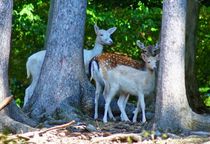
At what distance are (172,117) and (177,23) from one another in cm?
140

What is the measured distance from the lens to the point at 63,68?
13602mm

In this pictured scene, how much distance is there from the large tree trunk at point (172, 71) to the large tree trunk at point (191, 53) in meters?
4.86

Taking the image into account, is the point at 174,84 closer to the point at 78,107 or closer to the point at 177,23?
the point at 177,23

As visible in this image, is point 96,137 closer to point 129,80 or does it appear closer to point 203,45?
point 129,80

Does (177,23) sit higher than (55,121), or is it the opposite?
(177,23)

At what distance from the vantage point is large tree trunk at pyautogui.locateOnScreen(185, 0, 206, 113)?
15.9 m

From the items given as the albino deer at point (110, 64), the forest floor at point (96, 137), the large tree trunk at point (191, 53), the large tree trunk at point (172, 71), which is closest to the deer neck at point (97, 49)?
the albino deer at point (110, 64)

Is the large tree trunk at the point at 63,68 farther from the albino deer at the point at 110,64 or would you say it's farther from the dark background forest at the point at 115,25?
the dark background forest at the point at 115,25

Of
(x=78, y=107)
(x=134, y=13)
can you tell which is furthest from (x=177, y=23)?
(x=134, y=13)

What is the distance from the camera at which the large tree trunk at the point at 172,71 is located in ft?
35.7

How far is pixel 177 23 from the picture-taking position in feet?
35.8

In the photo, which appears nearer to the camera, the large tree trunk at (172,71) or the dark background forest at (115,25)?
the large tree trunk at (172,71)

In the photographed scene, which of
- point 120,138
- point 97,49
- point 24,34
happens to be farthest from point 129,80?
point 24,34

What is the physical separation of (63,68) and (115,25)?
5.45 metres
